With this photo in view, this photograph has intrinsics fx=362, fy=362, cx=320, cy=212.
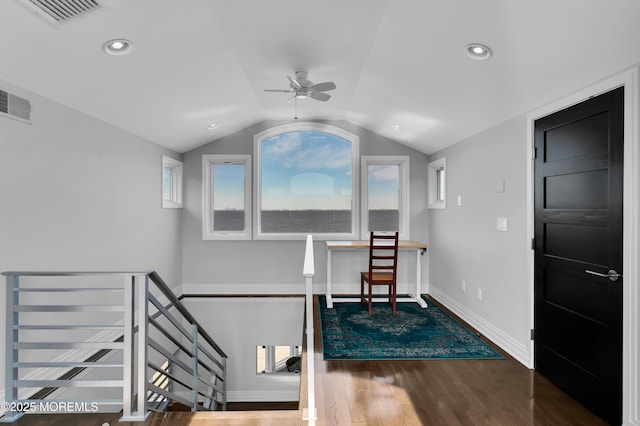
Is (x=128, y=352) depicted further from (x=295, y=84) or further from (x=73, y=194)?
(x=295, y=84)

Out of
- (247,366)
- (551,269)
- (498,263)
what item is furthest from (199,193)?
(551,269)

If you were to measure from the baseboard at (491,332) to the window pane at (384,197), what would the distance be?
4.82 ft

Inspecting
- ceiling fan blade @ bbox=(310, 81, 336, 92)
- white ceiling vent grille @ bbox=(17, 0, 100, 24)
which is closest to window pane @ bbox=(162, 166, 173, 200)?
ceiling fan blade @ bbox=(310, 81, 336, 92)

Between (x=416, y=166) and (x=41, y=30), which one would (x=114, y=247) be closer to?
(x=41, y=30)

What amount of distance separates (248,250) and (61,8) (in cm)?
432

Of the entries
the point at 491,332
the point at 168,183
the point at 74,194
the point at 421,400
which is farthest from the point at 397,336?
the point at 168,183

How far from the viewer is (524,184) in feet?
11.0

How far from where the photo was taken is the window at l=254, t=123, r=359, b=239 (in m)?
6.07

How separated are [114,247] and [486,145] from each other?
14.0 feet

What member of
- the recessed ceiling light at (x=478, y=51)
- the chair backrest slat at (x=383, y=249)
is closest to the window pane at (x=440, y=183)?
the chair backrest slat at (x=383, y=249)

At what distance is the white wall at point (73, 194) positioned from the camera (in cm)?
259

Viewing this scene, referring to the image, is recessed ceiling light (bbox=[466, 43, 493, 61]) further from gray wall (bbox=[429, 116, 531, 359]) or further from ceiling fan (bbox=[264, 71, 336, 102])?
ceiling fan (bbox=[264, 71, 336, 102])

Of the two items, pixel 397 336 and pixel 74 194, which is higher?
pixel 74 194

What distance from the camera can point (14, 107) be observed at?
2570 mm
